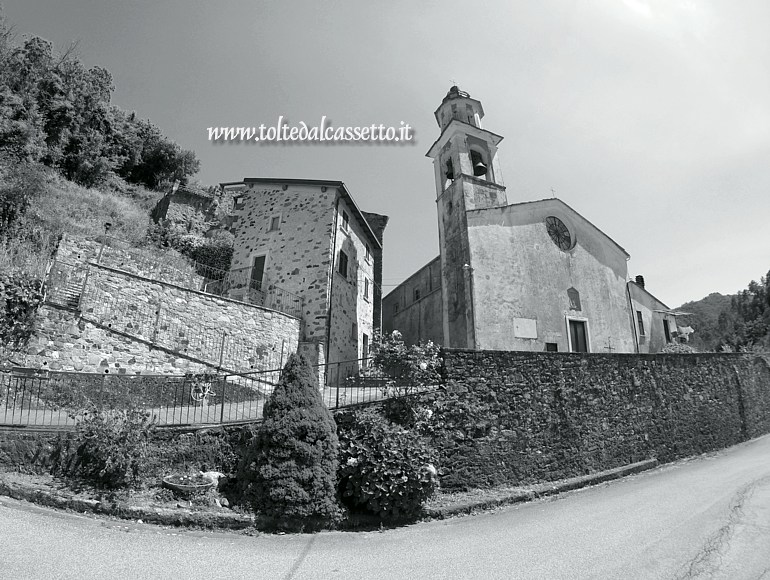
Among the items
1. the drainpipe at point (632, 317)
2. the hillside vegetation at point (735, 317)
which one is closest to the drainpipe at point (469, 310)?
the drainpipe at point (632, 317)

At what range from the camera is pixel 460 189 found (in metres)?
20.3

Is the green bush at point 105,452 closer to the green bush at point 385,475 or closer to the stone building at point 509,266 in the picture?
the green bush at point 385,475

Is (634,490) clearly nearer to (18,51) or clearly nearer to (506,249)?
(506,249)

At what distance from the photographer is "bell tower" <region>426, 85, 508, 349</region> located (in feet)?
61.1

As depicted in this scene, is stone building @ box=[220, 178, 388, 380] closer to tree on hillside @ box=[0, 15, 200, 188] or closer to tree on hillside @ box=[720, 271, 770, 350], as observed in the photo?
tree on hillside @ box=[0, 15, 200, 188]

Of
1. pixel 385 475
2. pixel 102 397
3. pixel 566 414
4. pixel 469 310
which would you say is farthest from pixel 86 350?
pixel 469 310

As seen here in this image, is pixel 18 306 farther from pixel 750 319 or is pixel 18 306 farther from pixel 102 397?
pixel 750 319

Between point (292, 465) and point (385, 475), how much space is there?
60.7 inches

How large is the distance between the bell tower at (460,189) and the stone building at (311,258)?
407 centimetres

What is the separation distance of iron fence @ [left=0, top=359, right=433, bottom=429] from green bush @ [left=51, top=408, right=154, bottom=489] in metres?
0.61

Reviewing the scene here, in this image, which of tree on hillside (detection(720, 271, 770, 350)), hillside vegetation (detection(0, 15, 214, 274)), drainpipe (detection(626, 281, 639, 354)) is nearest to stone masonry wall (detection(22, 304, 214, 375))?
hillside vegetation (detection(0, 15, 214, 274))

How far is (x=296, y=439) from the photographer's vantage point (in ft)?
23.8

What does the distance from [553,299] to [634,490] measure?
10.4 m

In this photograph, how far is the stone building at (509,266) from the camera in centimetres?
1839
